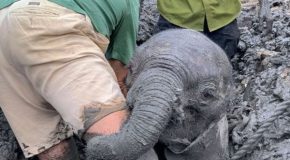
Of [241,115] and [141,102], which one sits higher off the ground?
[141,102]

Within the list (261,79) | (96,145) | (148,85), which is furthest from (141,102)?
(261,79)

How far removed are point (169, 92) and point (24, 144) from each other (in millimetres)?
838

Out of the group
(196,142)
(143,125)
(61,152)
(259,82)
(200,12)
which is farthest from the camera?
(200,12)

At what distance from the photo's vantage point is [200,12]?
3400mm

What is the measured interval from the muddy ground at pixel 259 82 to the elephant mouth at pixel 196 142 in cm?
15

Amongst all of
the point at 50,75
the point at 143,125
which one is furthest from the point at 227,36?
the point at 143,125

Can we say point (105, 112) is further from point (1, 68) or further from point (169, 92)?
point (1, 68)

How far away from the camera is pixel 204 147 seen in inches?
90.5

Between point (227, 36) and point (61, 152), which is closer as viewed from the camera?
point (61, 152)

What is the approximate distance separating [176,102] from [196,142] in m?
0.28

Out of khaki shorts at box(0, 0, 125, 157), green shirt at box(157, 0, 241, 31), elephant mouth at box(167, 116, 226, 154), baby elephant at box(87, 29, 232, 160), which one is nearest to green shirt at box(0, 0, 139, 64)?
khaki shorts at box(0, 0, 125, 157)

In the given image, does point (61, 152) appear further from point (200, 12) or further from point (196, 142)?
point (200, 12)

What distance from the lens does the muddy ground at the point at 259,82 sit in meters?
2.32

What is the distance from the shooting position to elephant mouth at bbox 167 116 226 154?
2.28 m
